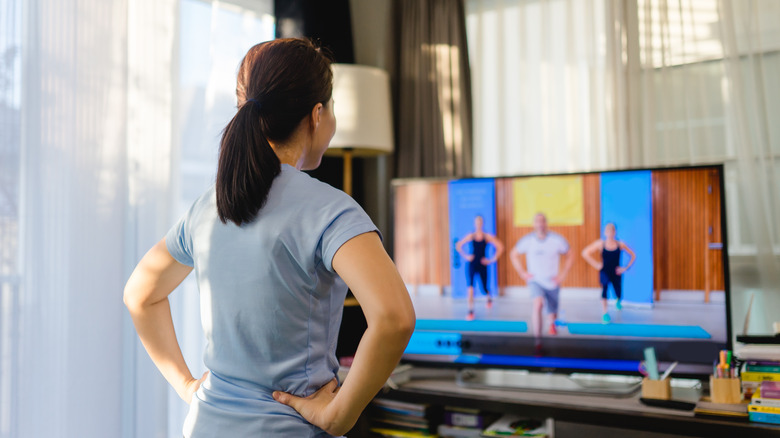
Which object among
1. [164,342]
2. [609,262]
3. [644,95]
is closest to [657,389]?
[609,262]

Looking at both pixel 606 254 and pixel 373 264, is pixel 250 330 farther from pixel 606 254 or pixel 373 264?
pixel 606 254

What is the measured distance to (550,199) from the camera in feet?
7.57

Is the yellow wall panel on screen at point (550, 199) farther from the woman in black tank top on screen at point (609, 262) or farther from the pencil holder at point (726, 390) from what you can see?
the pencil holder at point (726, 390)

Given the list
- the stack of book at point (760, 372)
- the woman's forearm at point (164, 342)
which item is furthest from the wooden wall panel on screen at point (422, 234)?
the woman's forearm at point (164, 342)

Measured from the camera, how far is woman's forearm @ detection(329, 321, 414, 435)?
0.91 meters

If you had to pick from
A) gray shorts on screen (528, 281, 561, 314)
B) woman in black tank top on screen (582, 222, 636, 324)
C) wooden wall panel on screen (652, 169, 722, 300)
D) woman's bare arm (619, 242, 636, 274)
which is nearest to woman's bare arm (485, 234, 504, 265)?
gray shorts on screen (528, 281, 561, 314)

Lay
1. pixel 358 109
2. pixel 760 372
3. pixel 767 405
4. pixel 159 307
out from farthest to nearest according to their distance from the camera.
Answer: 1. pixel 358 109
2. pixel 760 372
3. pixel 767 405
4. pixel 159 307

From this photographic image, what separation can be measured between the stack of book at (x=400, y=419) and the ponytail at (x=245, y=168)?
5.22ft

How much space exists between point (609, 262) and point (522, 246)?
0.31 meters

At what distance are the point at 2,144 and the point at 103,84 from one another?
1.32 ft

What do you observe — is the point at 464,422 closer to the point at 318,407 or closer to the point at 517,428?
the point at 517,428

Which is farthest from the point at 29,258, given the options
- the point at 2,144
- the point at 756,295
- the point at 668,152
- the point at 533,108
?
the point at 756,295

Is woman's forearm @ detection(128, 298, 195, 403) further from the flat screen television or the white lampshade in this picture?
the white lampshade

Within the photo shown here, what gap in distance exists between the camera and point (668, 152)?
262 centimetres
